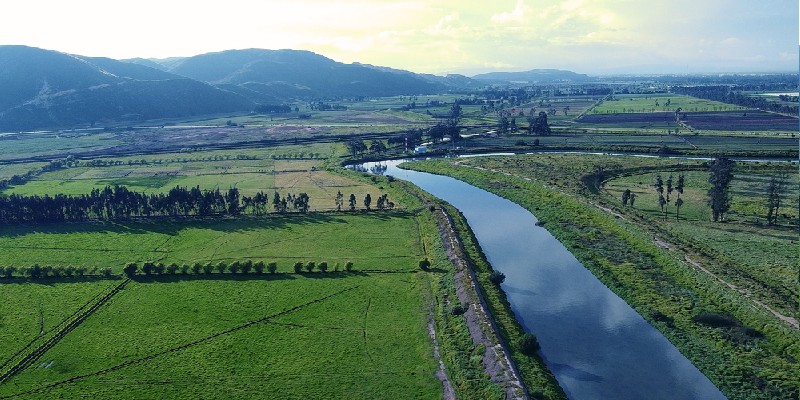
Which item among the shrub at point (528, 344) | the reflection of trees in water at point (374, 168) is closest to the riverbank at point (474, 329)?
the shrub at point (528, 344)

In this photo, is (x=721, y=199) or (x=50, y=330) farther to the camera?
(x=721, y=199)

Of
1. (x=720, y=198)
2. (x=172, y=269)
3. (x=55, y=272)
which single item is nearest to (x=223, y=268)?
(x=172, y=269)

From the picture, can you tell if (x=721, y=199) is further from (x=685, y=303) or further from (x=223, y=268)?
(x=223, y=268)

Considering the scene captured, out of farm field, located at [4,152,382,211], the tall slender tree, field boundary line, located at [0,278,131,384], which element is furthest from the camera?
farm field, located at [4,152,382,211]

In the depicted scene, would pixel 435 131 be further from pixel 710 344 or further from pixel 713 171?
pixel 710 344

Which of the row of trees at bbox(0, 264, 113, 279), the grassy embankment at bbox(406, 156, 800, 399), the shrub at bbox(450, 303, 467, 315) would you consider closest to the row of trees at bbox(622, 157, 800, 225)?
the grassy embankment at bbox(406, 156, 800, 399)

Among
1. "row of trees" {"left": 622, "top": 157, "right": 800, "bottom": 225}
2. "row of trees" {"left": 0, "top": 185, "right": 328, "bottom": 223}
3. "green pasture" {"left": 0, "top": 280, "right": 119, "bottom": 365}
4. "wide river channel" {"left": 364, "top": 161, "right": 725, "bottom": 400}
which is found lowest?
"wide river channel" {"left": 364, "top": 161, "right": 725, "bottom": 400}

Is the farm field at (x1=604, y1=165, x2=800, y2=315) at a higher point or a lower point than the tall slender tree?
lower

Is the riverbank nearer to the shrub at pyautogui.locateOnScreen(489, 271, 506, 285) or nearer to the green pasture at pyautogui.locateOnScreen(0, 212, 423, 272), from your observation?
the shrub at pyautogui.locateOnScreen(489, 271, 506, 285)
